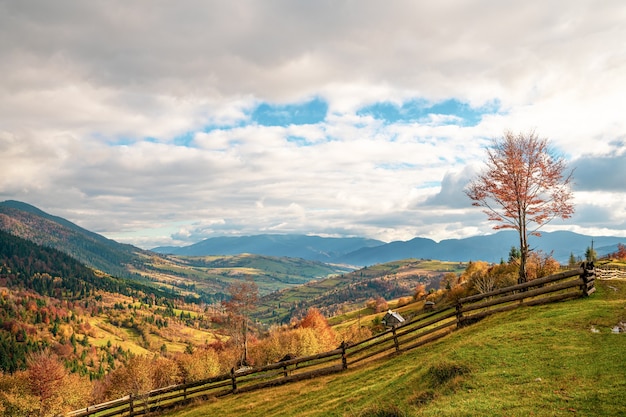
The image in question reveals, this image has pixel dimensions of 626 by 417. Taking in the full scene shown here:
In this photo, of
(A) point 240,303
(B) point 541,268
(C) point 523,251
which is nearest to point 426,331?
(C) point 523,251

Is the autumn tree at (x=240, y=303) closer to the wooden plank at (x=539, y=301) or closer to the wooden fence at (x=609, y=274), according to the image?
the wooden plank at (x=539, y=301)

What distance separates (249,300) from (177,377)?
55.0 meters

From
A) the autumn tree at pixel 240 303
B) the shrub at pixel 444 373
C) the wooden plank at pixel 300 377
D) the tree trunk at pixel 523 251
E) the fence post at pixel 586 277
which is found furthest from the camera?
the autumn tree at pixel 240 303

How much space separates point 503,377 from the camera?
15.1 m

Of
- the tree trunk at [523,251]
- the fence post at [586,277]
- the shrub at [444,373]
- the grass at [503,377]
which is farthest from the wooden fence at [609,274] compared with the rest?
the shrub at [444,373]

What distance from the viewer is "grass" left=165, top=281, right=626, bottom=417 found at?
12.7 meters

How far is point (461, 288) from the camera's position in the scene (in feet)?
300

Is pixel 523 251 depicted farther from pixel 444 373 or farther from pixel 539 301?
pixel 444 373

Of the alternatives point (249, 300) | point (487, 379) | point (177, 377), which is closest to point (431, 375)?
point (487, 379)

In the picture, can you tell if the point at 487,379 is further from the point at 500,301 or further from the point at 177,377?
the point at 177,377

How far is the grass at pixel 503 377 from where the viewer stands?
12.7 m

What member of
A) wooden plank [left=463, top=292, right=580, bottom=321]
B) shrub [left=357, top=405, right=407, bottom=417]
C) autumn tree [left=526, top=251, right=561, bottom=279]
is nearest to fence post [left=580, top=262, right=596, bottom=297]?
wooden plank [left=463, top=292, right=580, bottom=321]

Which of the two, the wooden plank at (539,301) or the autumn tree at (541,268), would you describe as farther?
the autumn tree at (541,268)

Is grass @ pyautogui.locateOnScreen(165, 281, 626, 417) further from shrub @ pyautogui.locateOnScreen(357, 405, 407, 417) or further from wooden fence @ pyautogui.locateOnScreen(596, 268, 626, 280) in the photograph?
wooden fence @ pyautogui.locateOnScreen(596, 268, 626, 280)
